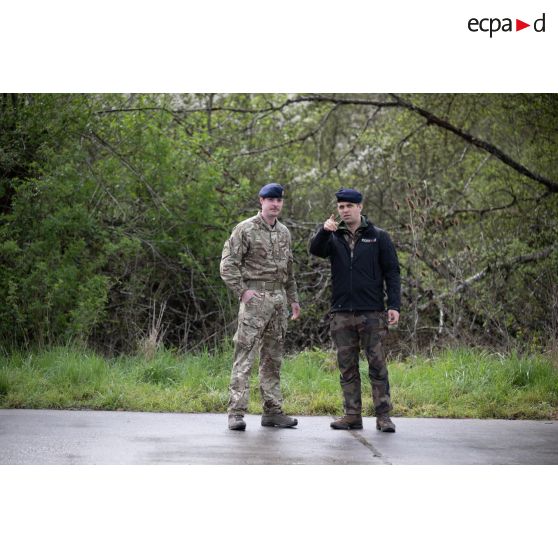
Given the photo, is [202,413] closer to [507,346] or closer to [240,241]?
[240,241]

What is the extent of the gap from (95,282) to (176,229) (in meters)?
1.78

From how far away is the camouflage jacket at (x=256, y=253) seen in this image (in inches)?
286

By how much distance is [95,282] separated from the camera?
34.4ft

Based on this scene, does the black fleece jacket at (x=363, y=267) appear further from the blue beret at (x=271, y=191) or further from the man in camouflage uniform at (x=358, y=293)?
the blue beret at (x=271, y=191)

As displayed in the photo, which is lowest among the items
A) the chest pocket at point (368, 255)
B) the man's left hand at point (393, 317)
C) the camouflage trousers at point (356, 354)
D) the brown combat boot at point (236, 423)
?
the brown combat boot at point (236, 423)

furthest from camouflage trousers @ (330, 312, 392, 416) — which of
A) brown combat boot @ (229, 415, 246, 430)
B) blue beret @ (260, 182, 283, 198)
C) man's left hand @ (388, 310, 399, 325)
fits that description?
blue beret @ (260, 182, 283, 198)

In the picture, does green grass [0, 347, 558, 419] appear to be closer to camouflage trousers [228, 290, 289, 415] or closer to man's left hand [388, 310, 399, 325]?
camouflage trousers [228, 290, 289, 415]

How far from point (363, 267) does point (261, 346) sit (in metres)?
1.14

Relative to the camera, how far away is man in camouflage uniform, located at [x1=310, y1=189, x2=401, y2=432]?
24.1 ft

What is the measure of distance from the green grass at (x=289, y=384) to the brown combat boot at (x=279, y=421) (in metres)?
0.72

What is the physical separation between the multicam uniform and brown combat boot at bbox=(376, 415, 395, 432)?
0.88 m

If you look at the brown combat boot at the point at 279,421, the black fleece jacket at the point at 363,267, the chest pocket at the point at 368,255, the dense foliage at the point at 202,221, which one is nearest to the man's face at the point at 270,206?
the black fleece jacket at the point at 363,267

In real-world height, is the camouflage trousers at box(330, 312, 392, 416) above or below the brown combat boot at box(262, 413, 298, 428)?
above

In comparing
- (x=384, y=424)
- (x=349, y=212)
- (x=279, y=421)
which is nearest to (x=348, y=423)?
(x=384, y=424)
